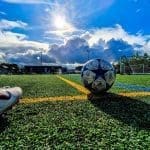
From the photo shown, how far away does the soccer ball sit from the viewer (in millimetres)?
11586

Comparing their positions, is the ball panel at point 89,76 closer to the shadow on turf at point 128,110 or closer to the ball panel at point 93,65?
the ball panel at point 93,65

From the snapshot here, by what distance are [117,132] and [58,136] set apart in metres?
1.01

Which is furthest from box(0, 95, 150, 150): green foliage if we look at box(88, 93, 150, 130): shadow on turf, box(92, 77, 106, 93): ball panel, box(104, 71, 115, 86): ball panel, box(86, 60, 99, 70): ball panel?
box(86, 60, 99, 70): ball panel

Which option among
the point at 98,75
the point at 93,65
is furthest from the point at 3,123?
the point at 93,65

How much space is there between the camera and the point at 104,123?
271 inches

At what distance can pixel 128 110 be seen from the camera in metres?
8.54

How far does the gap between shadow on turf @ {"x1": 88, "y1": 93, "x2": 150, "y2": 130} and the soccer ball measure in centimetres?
69

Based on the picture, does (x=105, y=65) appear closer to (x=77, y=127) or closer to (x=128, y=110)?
(x=128, y=110)

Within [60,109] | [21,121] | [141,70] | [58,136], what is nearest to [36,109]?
[60,109]

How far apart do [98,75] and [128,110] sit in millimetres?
3185

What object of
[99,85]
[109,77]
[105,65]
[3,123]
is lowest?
[3,123]

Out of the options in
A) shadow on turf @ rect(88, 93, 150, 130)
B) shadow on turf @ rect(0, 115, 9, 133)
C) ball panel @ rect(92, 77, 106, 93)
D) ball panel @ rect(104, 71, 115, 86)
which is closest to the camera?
shadow on turf @ rect(0, 115, 9, 133)

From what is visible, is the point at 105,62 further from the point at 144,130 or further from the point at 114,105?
the point at 144,130

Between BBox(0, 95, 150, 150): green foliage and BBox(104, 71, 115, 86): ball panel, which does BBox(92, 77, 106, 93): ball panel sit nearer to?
BBox(104, 71, 115, 86): ball panel
